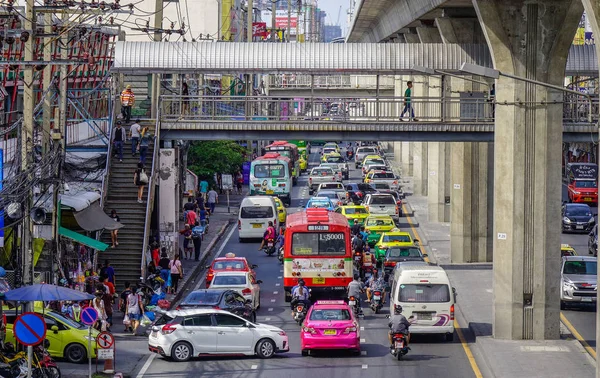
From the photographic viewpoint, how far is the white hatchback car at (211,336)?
3058cm

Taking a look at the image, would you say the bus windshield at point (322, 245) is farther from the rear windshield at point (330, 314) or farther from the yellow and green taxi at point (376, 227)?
the yellow and green taxi at point (376, 227)

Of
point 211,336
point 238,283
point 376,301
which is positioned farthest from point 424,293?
point 238,283

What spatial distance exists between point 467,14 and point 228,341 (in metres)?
23.9

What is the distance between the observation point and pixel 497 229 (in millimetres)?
33781

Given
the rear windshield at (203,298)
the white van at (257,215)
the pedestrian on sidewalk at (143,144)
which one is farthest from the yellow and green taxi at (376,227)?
the rear windshield at (203,298)

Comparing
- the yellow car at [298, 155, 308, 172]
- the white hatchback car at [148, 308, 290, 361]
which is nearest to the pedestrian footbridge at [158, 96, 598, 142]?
the white hatchback car at [148, 308, 290, 361]

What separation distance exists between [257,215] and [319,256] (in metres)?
16.5

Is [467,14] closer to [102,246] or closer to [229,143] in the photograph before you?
[102,246]

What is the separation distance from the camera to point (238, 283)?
37.6 meters

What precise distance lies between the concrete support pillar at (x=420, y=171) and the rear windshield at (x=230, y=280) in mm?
39727

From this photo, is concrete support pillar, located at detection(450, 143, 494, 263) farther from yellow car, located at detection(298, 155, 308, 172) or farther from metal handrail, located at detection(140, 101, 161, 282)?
yellow car, located at detection(298, 155, 308, 172)

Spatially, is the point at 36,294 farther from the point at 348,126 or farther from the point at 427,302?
the point at 348,126

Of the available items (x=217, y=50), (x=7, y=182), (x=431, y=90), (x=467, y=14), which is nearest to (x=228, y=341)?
(x=7, y=182)

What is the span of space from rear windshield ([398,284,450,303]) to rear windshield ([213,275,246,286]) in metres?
6.58
